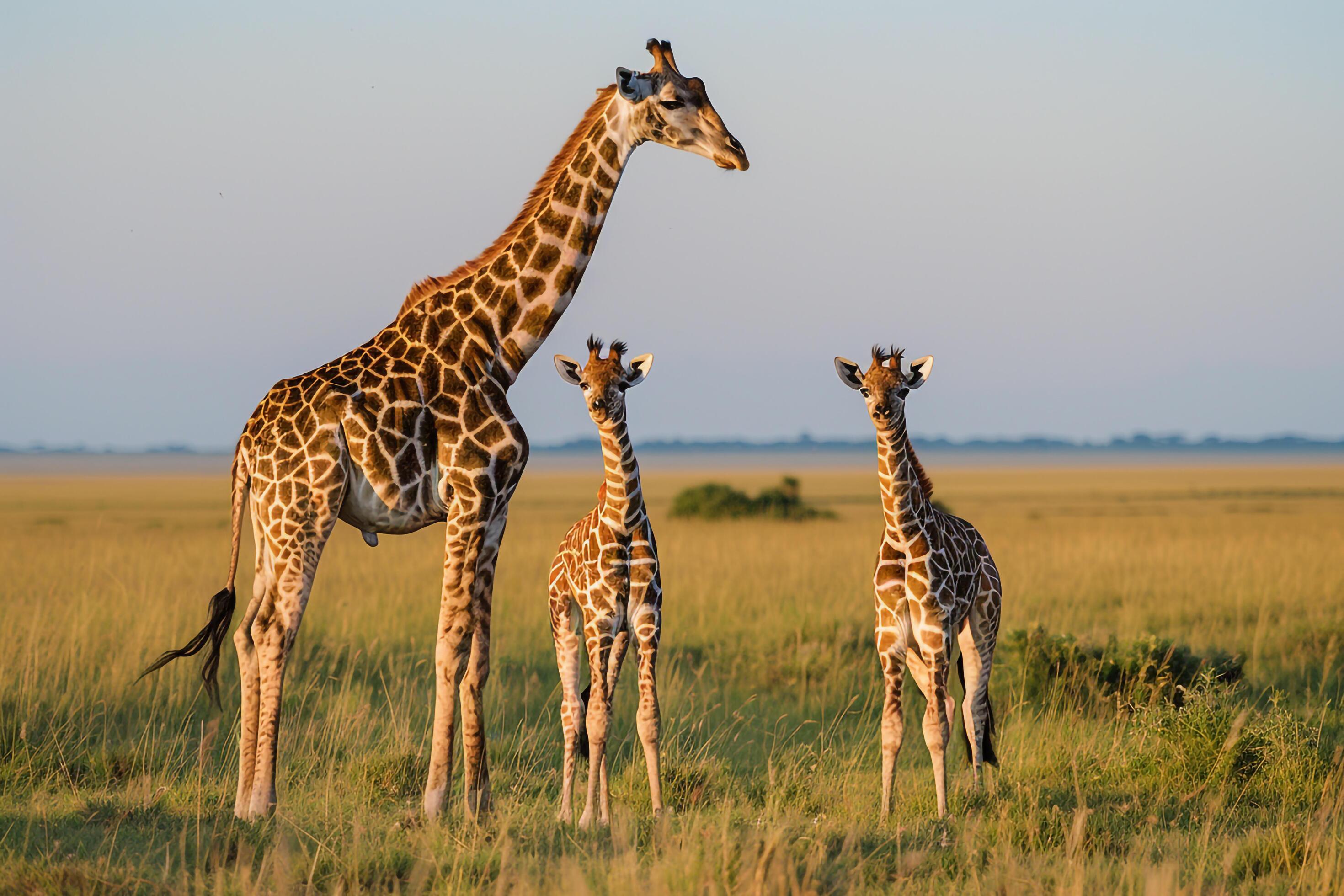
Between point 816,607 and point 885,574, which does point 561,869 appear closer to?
point 885,574

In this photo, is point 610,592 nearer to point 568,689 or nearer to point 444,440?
point 568,689

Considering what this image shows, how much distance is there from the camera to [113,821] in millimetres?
7621

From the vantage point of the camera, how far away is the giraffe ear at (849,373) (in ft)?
24.9

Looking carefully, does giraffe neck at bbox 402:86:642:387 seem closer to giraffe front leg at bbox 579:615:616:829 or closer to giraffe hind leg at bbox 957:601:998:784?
giraffe front leg at bbox 579:615:616:829

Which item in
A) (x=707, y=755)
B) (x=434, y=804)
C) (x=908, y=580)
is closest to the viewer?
(x=434, y=804)

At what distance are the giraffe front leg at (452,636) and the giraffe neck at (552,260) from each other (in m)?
1.07

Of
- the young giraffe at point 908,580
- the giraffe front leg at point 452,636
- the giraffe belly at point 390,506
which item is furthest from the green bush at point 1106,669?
the giraffe belly at point 390,506

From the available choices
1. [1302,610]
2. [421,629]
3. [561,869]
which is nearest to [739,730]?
[561,869]

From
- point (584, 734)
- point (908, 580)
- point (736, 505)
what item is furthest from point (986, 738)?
point (736, 505)

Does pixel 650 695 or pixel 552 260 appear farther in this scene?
pixel 552 260

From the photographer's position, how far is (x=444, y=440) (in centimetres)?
743

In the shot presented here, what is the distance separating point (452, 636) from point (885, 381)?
9.85 ft

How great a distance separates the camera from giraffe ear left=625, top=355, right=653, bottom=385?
24.3ft

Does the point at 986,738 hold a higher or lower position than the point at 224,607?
lower
